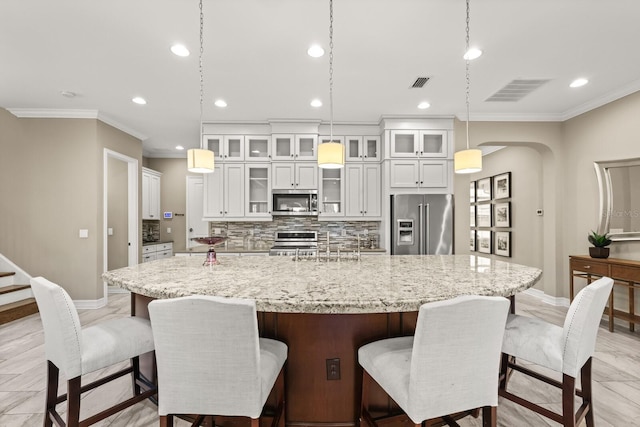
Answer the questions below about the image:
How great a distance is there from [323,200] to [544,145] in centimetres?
332

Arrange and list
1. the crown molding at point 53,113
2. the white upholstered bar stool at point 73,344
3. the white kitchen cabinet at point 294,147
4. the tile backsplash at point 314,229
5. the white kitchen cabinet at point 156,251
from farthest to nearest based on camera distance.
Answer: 1. the white kitchen cabinet at point 156,251
2. the tile backsplash at point 314,229
3. the white kitchen cabinet at point 294,147
4. the crown molding at point 53,113
5. the white upholstered bar stool at point 73,344

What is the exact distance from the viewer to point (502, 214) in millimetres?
5840

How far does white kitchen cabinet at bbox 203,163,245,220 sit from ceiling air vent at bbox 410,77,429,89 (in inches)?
105

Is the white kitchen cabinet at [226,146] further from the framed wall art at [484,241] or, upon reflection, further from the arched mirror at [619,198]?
the framed wall art at [484,241]

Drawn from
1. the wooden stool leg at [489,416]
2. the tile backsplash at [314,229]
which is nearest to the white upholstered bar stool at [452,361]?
the wooden stool leg at [489,416]

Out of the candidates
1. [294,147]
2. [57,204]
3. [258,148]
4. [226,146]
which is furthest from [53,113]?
[294,147]

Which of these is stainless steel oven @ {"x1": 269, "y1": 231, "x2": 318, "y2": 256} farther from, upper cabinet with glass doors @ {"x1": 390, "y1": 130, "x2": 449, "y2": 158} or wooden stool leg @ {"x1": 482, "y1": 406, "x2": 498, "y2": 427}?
wooden stool leg @ {"x1": 482, "y1": 406, "x2": 498, "y2": 427}

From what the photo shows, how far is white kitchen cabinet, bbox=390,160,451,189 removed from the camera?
456 cm

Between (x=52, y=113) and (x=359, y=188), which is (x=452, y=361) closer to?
(x=359, y=188)

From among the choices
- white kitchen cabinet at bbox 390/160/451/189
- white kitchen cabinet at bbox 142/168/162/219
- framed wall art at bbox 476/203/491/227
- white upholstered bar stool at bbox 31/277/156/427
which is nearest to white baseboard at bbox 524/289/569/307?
framed wall art at bbox 476/203/491/227

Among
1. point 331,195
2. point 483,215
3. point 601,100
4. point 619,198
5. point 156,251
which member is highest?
point 601,100

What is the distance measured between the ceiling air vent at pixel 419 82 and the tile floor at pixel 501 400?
9.47 ft

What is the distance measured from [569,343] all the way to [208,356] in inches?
63.0

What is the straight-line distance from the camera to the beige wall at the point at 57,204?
4352 mm
